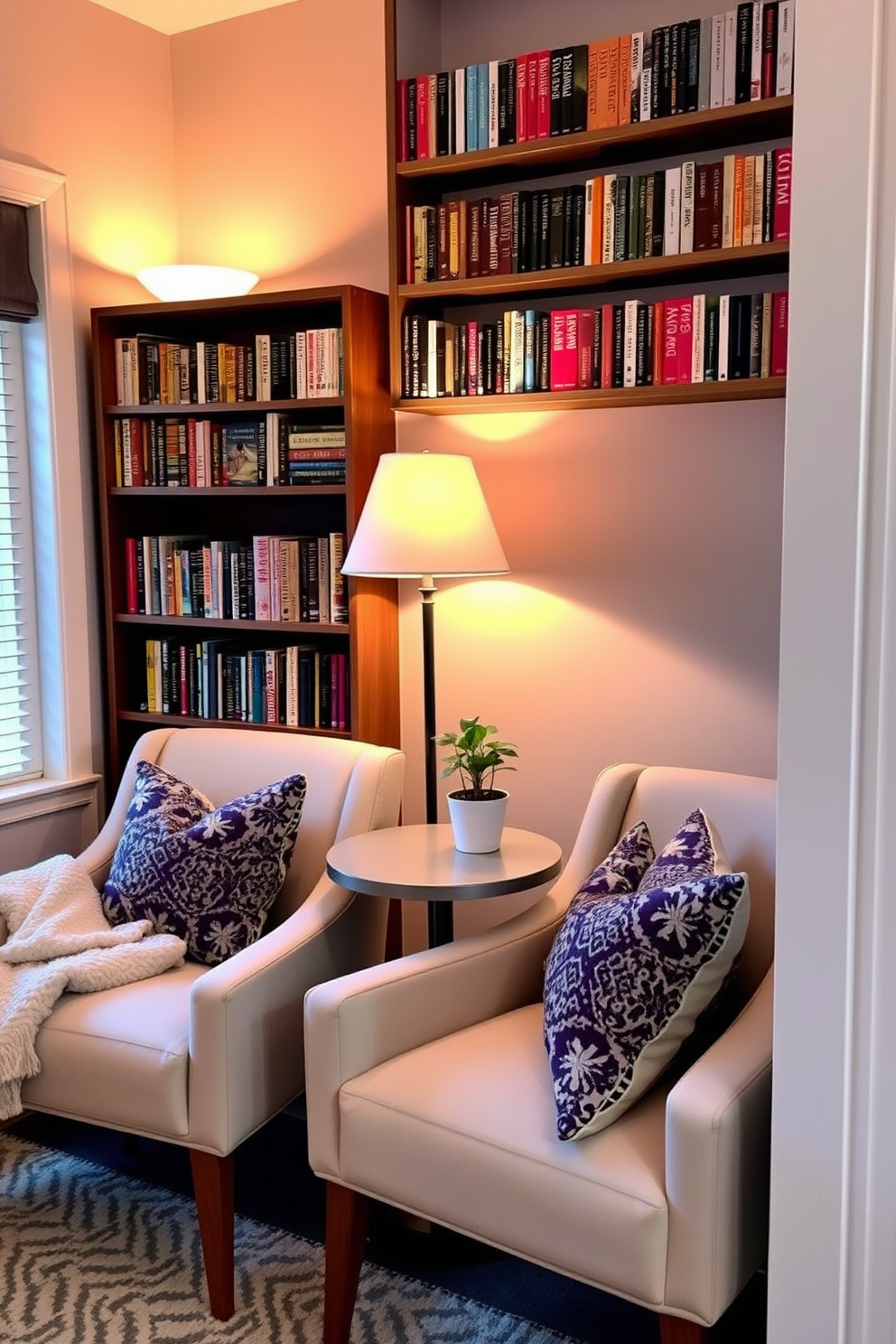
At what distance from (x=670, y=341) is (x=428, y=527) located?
582 millimetres

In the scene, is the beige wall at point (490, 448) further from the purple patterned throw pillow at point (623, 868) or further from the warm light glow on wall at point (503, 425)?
the purple patterned throw pillow at point (623, 868)

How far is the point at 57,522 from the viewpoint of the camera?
307 centimetres

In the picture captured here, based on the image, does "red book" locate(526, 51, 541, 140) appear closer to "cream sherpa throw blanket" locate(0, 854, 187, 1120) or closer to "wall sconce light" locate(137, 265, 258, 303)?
"wall sconce light" locate(137, 265, 258, 303)

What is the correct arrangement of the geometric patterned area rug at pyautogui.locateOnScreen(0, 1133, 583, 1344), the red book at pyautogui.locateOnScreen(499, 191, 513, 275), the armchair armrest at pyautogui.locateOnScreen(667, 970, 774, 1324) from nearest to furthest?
the armchair armrest at pyautogui.locateOnScreen(667, 970, 774, 1324) → the geometric patterned area rug at pyautogui.locateOnScreen(0, 1133, 583, 1344) → the red book at pyautogui.locateOnScreen(499, 191, 513, 275)

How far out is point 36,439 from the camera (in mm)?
3066

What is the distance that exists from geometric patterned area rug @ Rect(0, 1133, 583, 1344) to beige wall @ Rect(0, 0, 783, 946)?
957mm

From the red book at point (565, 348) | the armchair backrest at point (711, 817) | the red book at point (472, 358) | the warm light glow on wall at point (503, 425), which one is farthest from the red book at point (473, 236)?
the armchair backrest at point (711, 817)

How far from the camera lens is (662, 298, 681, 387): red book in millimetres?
2383

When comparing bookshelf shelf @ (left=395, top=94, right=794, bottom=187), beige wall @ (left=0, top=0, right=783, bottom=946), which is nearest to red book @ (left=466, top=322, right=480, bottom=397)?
beige wall @ (left=0, top=0, right=783, bottom=946)

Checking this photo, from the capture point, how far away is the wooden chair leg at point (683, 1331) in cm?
169

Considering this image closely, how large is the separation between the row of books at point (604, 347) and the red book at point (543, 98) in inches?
13.5

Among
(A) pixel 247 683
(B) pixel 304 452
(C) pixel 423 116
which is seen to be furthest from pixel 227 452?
(C) pixel 423 116

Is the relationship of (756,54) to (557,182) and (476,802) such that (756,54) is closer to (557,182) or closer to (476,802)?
(557,182)

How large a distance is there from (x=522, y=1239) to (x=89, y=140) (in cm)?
267
